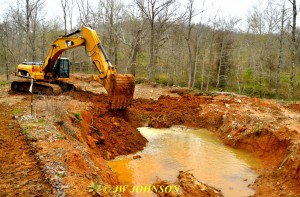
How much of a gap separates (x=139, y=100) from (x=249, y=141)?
7.63 meters

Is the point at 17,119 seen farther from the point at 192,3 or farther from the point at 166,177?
the point at 192,3

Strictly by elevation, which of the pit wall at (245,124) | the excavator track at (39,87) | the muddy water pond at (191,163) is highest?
the excavator track at (39,87)

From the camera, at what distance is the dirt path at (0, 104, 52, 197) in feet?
16.4

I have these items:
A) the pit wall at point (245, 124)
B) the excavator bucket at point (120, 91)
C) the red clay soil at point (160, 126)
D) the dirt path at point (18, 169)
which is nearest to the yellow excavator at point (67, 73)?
the excavator bucket at point (120, 91)

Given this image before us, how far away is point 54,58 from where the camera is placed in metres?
15.1

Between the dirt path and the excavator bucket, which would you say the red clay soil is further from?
the excavator bucket

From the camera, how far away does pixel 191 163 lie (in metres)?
9.98

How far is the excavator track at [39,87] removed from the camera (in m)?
14.6

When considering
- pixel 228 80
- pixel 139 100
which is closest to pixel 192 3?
pixel 228 80

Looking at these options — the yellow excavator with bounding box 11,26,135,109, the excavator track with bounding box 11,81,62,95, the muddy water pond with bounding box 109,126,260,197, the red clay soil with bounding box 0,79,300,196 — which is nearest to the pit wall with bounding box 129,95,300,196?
the red clay soil with bounding box 0,79,300,196

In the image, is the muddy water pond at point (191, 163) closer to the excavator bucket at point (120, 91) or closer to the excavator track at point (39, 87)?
the excavator bucket at point (120, 91)

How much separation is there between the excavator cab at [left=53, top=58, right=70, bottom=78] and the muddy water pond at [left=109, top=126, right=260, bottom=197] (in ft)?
20.7

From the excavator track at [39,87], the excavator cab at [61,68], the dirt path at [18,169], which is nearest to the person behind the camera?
the dirt path at [18,169]

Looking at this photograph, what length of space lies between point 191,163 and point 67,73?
9682 millimetres
